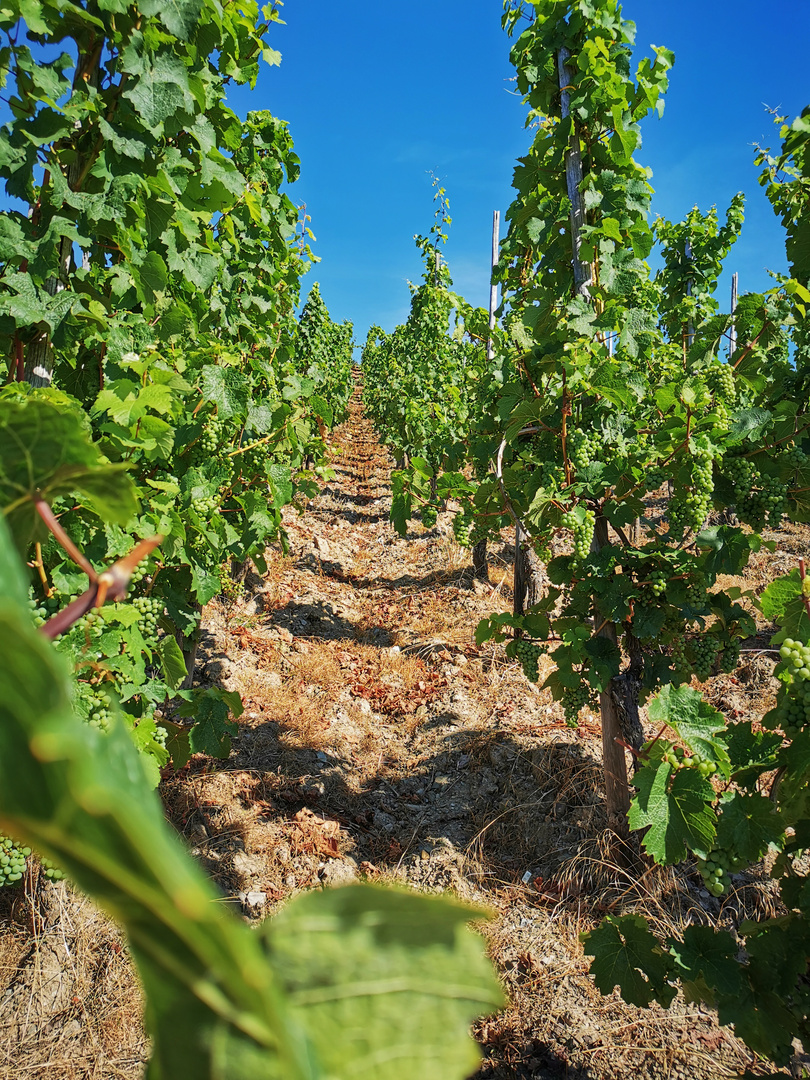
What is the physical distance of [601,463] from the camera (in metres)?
2.87

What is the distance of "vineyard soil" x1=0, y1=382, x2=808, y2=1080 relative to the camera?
233 centimetres

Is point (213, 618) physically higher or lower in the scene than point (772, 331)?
lower

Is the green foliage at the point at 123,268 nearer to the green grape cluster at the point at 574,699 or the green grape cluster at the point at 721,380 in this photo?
the green grape cluster at the point at 574,699

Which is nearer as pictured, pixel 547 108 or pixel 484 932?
pixel 484 932

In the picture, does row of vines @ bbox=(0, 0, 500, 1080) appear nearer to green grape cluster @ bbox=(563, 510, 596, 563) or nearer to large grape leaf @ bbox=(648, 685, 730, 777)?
large grape leaf @ bbox=(648, 685, 730, 777)

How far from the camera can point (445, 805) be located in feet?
12.9

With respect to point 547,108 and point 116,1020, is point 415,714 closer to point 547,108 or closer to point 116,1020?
point 116,1020

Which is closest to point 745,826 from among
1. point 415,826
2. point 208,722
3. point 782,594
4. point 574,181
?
point 782,594

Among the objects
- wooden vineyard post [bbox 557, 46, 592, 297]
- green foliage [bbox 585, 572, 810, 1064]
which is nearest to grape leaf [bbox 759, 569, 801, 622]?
green foliage [bbox 585, 572, 810, 1064]

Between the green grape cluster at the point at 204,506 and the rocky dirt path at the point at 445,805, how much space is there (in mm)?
1909

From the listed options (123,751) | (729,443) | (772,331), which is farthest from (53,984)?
(772,331)

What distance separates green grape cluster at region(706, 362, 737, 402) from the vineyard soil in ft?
7.72

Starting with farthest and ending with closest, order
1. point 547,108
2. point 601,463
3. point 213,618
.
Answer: point 213,618 < point 547,108 < point 601,463

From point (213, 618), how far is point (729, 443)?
485cm
